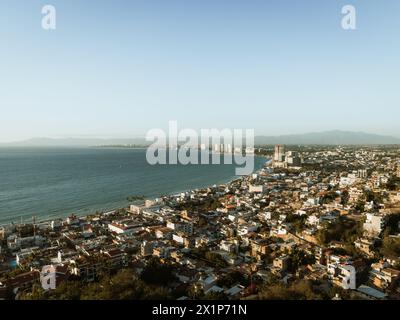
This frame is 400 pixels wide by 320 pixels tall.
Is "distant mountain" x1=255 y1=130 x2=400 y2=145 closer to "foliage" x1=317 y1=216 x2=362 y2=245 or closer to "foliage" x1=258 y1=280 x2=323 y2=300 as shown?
"foliage" x1=317 y1=216 x2=362 y2=245

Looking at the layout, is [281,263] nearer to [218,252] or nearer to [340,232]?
[218,252]

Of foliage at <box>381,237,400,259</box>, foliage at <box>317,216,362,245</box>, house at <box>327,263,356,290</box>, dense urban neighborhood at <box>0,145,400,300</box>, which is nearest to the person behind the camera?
dense urban neighborhood at <box>0,145,400,300</box>

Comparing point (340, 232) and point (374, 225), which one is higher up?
point (374, 225)

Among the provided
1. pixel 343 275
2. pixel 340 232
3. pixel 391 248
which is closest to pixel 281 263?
pixel 343 275

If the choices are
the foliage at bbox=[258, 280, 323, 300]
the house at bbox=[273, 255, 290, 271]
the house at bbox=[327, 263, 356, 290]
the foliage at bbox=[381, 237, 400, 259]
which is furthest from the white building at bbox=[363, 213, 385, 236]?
the foliage at bbox=[258, 280, 323, 300]

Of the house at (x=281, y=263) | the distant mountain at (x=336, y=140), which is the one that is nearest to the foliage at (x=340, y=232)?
the house at (x=281, y=263)

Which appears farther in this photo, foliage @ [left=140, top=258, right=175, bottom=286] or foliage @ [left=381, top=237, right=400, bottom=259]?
foliage @ [left=381, top=237, right=400, bottom=259]

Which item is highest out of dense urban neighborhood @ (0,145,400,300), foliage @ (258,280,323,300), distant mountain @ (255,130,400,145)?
distant mountain @ (255,130,400,145)

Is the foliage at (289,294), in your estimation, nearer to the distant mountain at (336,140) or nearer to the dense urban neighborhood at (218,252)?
the dense urban neighborhood at (218,252)

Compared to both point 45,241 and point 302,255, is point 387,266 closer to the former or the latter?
point 302,255
